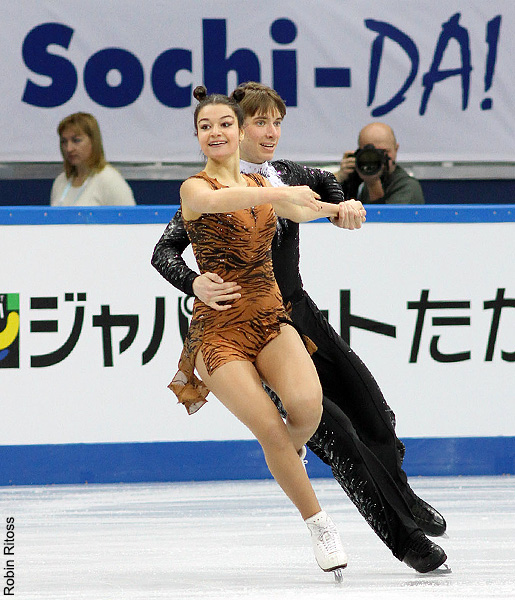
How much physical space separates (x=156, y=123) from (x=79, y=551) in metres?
3.25

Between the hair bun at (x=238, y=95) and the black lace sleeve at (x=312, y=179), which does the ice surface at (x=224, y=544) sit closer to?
the black lace sleeve at (x=312, y=179)

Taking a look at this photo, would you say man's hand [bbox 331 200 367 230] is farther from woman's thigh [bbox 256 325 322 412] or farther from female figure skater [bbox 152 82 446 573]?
woman's thigh [bbox 256 325 322 412]

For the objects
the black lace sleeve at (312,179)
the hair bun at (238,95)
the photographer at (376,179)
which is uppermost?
the photographer at (376,179)

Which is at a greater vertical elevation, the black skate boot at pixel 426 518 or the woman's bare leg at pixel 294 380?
the woman's bare leg at pixel 294 380

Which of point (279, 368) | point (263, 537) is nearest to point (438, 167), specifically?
point (263, 537)

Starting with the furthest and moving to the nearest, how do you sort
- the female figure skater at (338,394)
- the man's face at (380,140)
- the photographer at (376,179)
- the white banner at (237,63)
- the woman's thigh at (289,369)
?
the white banner at (237,63) → the man's face at (380,140) → the photographer at (376,179) → the female figure skater at (338,394) → the woman's thigh at (289,369)

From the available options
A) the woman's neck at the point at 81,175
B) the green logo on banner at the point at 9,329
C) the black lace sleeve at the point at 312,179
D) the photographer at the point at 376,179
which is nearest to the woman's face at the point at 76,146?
the woman's neck at the point at 81,175

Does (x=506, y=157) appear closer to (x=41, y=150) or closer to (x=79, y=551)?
(x=41, y=150)

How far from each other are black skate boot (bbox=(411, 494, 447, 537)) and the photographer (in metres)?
2.04

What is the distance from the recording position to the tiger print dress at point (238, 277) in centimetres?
293

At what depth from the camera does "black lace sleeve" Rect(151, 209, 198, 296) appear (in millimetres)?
3027

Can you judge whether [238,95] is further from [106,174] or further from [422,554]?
[106,174]

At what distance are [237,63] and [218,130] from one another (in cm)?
335

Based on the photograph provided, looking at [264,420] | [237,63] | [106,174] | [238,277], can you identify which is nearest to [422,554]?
[264,420]
